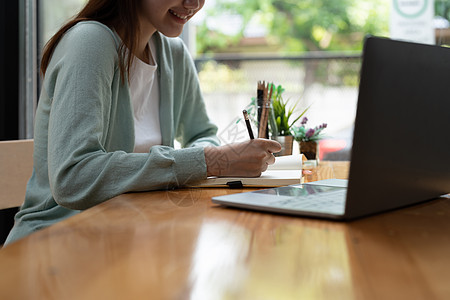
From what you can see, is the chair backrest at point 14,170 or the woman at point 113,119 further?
the chair backrest at point 14,170

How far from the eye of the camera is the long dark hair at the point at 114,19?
1.05 metres

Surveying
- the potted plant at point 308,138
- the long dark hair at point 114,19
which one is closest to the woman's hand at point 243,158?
the long dark hair at point 114,19

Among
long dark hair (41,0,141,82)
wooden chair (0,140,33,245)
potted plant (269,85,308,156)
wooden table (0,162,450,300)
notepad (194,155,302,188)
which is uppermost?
long dark hair (41,0,141,82)

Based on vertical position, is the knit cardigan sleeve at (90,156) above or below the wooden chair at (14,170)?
above

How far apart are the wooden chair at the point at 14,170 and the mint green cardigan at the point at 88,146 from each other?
0.16 m

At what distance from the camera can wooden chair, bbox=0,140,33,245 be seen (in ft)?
3.93

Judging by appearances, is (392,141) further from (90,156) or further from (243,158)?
(90,156)

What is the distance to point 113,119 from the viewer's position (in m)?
1.04

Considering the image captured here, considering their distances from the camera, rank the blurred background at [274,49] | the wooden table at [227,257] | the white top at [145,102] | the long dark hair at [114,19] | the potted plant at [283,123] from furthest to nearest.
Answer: the blurred background at [274,49] → the potted plant at [283,123] → the white top at [145,102] → the long dark hair at [114,19] → the wooden table at [227,257]

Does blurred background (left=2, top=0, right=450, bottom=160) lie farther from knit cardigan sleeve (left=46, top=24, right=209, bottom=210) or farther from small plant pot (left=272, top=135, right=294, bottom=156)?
knit cardigan sleeve (left=46, top=24, right=209, bottom=210)

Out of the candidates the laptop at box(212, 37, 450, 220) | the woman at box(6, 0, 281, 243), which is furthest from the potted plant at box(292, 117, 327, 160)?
the laptop at box(212, 37, 450, 220)

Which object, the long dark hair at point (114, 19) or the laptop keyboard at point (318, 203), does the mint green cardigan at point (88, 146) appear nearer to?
the long dark hair at point (114, 19)

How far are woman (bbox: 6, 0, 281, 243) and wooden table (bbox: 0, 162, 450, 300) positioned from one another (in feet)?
0.59

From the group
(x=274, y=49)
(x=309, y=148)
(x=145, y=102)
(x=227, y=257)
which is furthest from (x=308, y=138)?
(x=274, y=49)
